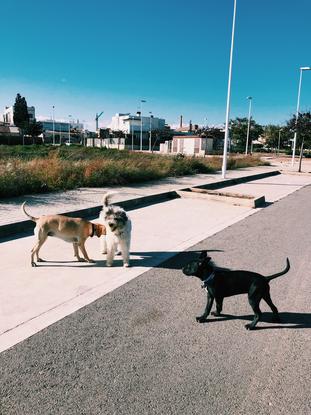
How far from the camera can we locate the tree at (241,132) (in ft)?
213

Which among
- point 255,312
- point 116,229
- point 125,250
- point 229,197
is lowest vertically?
point 229,197

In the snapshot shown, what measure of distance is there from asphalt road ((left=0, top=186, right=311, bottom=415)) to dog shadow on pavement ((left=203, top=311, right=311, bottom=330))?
0.4 inches

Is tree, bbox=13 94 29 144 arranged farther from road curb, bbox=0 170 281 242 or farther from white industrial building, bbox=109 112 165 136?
road curb, bbox=0 170 281 242

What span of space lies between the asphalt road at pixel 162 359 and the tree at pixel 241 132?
63119 mm

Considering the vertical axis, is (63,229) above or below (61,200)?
above

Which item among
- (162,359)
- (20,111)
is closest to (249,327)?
(162,359)

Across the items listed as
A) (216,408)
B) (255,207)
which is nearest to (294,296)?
(216,408)

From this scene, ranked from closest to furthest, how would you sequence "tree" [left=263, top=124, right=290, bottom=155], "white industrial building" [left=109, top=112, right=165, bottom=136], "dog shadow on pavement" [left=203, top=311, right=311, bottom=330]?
1. "dog shadow on pavement" [left=203, top=311, right=311, bottom=330]
2. "tree" [left=263, top=124, right=290, bottom=155]
3. "white industrial building" [left=109, top=112, right=165, bottom=136]

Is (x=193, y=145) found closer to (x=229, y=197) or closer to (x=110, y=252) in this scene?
(x=229, y=197)

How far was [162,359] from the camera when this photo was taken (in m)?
3.28

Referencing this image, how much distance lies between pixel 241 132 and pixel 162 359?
6513cm

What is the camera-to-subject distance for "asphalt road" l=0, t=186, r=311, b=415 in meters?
2.75

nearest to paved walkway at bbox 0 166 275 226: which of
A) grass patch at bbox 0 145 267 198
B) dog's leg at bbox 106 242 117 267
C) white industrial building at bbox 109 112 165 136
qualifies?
grass patch at bbox 0 145 267 198

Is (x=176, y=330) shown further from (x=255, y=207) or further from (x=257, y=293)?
(x=255, y=207)
